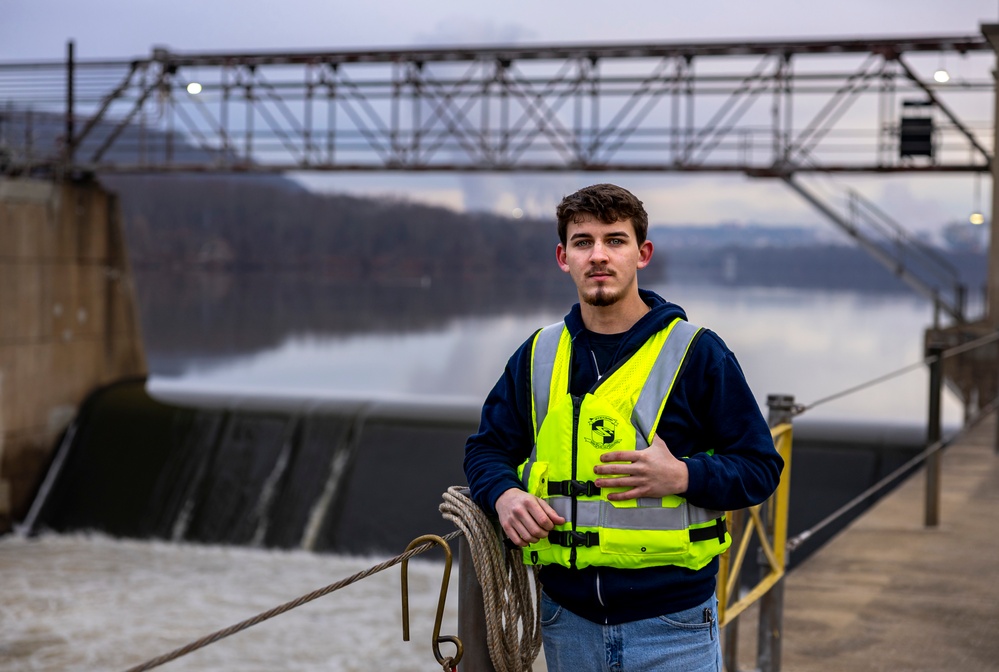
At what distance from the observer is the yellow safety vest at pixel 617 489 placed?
2.16m

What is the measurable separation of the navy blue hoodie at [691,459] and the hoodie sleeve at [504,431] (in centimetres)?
3

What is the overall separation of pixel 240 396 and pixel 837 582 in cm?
1144

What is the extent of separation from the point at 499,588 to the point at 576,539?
9.6 inches

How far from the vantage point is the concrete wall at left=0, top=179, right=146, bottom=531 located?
595 inches

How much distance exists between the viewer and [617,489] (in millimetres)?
2160

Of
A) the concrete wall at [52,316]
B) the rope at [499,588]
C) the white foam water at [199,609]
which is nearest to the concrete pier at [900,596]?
the rope at [499,588]

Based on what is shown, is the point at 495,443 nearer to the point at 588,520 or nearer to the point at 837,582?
the point at 588,520

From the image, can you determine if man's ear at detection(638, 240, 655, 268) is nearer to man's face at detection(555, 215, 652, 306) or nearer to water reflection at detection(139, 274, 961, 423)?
man's face at detection(555, 215, 652, 306)

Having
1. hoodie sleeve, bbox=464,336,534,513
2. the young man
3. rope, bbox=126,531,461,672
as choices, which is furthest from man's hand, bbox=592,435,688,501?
rope, bbox=126,531,461,672

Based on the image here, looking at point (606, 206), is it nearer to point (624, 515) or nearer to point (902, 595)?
point (624, 515)

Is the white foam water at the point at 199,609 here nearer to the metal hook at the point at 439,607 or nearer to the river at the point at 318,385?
the river at the point at 318,385

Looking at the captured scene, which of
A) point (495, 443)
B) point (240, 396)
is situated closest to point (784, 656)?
point (495, 443)

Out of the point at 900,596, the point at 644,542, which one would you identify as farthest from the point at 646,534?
the point at 900,596

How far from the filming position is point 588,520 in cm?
218
